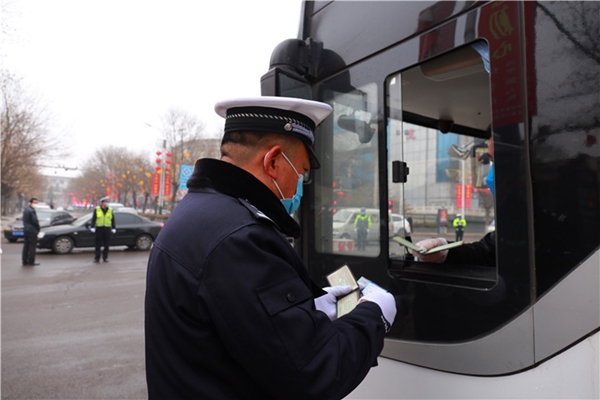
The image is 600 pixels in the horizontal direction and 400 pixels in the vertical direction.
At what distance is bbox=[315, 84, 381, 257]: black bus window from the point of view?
1.94m

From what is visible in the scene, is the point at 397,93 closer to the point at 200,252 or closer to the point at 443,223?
the point at 200,252

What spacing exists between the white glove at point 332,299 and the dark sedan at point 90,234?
14447 millimetres

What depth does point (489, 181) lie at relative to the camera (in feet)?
6.25

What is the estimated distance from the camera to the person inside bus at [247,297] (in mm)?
1004

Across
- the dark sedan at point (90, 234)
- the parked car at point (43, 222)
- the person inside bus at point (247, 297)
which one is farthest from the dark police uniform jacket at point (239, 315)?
the parked car at point (43, 222)

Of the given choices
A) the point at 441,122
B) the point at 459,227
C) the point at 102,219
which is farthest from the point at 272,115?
the point at 102,219

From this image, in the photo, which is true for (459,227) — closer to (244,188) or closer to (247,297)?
(244,188)

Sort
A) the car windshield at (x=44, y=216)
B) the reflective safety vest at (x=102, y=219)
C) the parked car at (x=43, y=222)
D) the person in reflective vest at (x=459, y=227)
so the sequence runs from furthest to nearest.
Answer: the car windshield at (x=44, y=216)
the parked car at (x=43, y=222)
the reflective safety vest at (x=102, y=219)
the person in reflective vest at (x=459, y=227)

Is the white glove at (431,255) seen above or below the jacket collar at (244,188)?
below

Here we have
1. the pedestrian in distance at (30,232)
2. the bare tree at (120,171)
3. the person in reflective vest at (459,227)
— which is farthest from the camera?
the bare tree at (120,171)

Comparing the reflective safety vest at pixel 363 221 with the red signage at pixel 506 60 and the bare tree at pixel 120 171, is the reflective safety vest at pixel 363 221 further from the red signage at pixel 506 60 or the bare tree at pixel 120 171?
the bare tree at pixel 120 171

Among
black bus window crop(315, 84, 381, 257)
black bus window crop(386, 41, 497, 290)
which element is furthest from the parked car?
black bus window crop(315, 84, 381, 257)

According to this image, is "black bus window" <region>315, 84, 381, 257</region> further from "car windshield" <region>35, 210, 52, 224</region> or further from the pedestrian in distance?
"car windshield" <region>35, 210, 52, 224</region>

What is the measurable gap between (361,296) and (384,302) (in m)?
0.17
